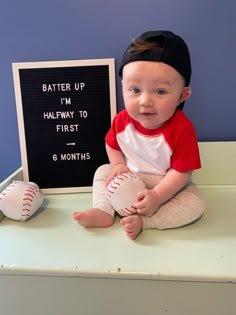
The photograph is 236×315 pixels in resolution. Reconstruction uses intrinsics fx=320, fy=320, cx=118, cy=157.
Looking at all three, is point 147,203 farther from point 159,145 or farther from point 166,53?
point 166,53

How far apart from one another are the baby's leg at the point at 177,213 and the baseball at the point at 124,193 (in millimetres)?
44

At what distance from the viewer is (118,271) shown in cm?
55

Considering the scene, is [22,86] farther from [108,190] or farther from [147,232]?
[147,232]

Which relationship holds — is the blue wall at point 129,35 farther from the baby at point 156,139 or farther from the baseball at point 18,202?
the baseball at point 18,202

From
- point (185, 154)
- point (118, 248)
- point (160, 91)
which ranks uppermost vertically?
point (160, 91)

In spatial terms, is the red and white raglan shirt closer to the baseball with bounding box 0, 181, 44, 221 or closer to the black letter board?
the black letter board

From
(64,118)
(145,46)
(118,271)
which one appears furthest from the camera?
(64,118)

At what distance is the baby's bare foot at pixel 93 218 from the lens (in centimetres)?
69

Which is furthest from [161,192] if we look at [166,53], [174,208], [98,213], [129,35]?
[129,35]

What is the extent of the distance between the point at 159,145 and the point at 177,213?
16 centimetres

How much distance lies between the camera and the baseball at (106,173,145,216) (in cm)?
71

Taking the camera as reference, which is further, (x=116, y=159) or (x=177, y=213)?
(x=116, y=159)

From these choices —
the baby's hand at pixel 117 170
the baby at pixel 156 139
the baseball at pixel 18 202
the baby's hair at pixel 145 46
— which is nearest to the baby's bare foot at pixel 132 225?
the baby at pixel 156 139

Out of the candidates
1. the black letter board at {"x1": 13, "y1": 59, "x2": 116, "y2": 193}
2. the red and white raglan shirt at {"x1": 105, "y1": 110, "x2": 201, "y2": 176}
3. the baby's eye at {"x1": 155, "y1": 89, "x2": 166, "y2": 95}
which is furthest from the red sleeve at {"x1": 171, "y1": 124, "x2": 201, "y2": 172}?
the black letter board at {"x1": 13, "y1": 59, "x2": 116, "y2": 193}
